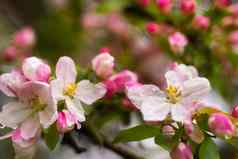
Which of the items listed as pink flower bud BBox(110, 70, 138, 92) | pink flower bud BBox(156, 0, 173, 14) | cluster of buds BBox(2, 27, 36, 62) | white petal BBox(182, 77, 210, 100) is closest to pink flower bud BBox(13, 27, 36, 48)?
cluster of buds BBox(2, 27, 36, 62)

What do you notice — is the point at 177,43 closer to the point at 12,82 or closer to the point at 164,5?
the point at 164,5

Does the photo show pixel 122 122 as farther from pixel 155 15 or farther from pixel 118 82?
pixel 155 15

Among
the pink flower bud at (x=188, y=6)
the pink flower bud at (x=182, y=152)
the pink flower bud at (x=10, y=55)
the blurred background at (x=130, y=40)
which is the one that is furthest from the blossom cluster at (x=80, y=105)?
the pink flower bud at (x=10, y=55)

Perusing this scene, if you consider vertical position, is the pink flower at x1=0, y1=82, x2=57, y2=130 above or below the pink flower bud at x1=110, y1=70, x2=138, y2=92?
below


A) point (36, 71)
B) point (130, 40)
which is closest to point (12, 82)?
point (36, 71)

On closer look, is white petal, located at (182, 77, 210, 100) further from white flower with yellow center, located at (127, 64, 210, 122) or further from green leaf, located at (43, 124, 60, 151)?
green leaf, located at (43, 124, 60, 151)

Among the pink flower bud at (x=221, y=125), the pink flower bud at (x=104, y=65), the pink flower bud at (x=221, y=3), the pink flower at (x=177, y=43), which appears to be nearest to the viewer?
the pink flower bud at (x=221, y=125)

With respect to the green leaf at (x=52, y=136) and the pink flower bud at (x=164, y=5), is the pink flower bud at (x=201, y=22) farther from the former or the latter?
the green leaf at (x=52, y=136)

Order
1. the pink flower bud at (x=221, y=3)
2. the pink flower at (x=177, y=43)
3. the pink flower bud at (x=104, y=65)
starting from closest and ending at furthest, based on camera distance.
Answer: the pink flower bud at (x=104, y=65), the pink flower at (x=177, y=43), the pink flower bud at (x=221, y=3)
